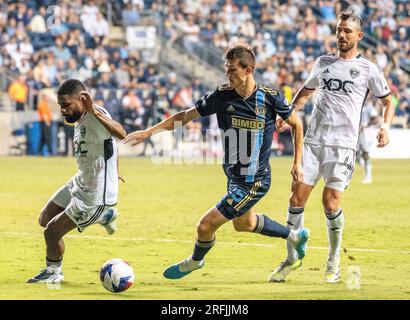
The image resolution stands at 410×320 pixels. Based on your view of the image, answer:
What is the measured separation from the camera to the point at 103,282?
943 cm

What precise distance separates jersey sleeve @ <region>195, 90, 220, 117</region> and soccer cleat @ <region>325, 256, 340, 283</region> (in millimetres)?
1948

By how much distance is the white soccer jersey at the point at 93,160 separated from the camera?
1002 cm

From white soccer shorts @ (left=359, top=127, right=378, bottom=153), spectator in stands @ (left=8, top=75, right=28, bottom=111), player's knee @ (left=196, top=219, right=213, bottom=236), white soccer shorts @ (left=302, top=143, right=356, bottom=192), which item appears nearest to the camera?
player's knee @ (left=196, top=219, right=213, bottom=236)

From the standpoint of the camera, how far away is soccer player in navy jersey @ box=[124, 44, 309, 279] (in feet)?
32.2

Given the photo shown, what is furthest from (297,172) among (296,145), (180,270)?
Answer: (180,270)

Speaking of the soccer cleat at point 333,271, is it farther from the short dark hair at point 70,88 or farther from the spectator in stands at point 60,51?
the spectator in stands at point 60,51

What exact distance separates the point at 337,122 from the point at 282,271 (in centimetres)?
164

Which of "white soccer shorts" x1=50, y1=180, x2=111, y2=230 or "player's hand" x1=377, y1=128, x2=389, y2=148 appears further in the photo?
"player's hand" x1=377, y1=128, x2=389, y2=148

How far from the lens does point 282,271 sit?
34.3ft

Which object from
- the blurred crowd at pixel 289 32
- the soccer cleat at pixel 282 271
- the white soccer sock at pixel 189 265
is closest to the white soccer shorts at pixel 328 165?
the soccer cleat at pixel 282 271

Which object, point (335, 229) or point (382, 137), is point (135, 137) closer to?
point (335, 229)

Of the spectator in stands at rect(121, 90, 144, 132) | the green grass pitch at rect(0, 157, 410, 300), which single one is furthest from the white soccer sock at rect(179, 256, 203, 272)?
the spectator in stands at rect(121, 90, 144, 132)

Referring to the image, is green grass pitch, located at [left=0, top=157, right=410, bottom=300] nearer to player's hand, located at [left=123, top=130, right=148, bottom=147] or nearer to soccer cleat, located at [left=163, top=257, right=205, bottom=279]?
soccer cleat, located at [left=163, top=257, right=205, bottom=279]

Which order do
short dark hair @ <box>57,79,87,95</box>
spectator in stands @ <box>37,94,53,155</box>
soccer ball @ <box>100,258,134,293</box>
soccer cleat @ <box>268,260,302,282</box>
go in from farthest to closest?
1. spectator in stands @ <box>37,94,53,155</box>
2. soccer cleat @ <box>268,260,302,282</box>
3. short dark hair @ <box>57,79,87,95</box>
4. soccer ball @ <box>100,258,134,293</box>
